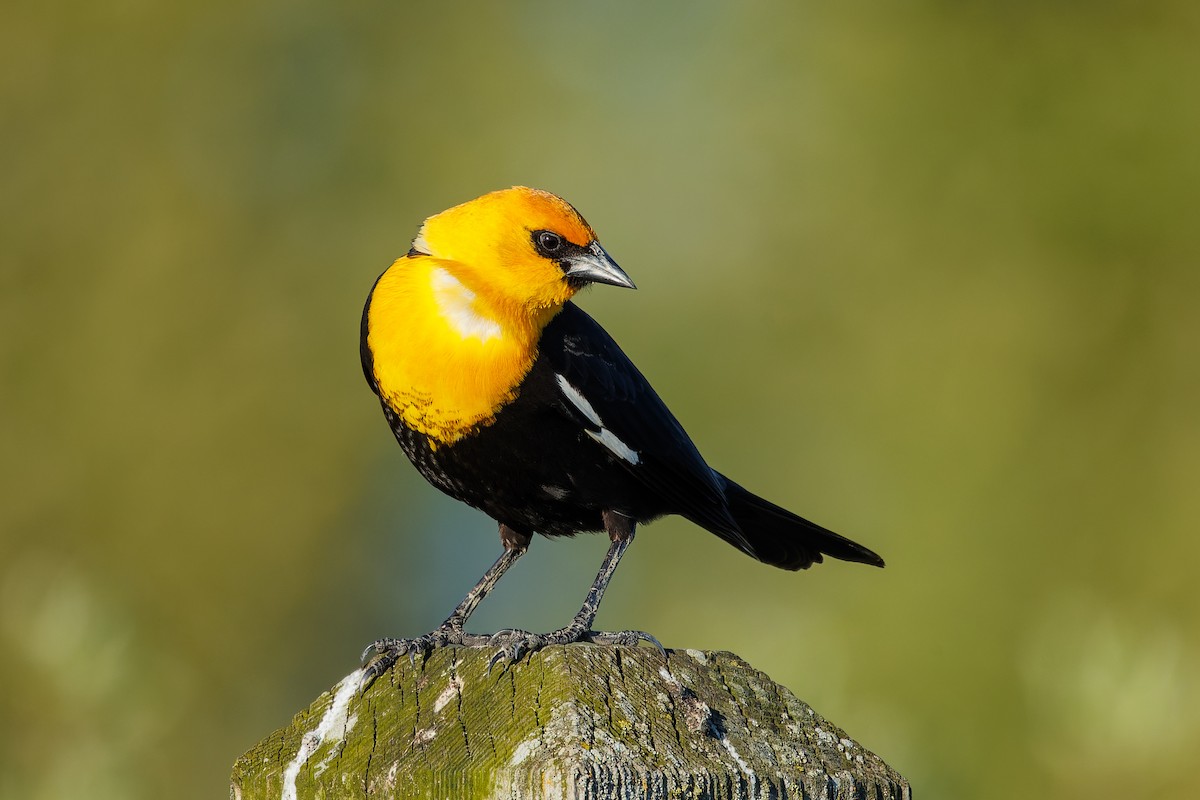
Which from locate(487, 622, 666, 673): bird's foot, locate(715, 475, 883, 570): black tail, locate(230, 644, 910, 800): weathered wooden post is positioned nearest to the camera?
locate(230, 644, 910, 800): weathered wooden post

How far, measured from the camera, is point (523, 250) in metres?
3.85

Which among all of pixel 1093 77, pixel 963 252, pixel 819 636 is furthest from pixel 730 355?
pixel 1093 77

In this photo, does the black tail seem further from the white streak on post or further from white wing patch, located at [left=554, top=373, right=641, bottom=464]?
the white streak on post

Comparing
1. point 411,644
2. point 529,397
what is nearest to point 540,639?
point 411,644

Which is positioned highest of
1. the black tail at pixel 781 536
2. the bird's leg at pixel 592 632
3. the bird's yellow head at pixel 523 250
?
the bird's yellow head at pixel 523 250

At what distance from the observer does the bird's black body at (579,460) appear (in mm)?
3668

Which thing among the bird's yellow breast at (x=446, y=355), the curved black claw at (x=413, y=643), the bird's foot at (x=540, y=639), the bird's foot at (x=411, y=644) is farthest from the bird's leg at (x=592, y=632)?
the bird's yellow breast at (x=446, y=355)

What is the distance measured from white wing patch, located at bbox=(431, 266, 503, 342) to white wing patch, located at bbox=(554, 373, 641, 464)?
24 centimetres

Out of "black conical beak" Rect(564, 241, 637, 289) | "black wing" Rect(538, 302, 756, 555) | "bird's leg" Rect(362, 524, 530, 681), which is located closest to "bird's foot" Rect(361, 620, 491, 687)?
"bird's leg" Rect(362, 524, 530, 681)

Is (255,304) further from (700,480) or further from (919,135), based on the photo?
(700,480)

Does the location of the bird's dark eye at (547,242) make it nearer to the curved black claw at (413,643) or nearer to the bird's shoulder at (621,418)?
the bird's shoulder at (621,418)

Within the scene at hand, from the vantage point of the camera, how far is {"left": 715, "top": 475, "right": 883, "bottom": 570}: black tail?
12.6 feet

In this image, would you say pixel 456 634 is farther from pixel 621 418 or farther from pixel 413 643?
pixel 621 418

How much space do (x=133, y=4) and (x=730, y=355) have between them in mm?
4498
